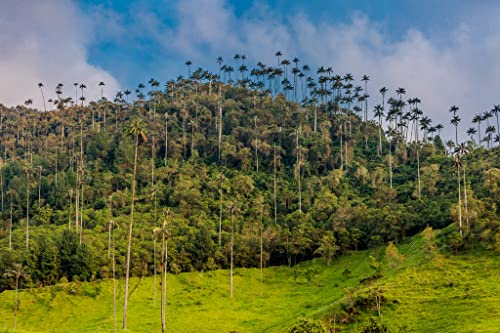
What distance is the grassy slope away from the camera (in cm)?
8188

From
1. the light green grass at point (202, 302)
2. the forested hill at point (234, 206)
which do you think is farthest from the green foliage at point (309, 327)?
the forested hill at point (234, 206)

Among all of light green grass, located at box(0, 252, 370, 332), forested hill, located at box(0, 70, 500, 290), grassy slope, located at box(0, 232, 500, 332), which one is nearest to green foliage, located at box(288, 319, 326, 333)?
grassy slope, located at box(0, 232, 500, 332)

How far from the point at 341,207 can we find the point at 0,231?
102883 mm

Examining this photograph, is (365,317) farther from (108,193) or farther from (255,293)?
(108,193)

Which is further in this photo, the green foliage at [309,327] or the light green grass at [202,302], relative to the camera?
the light green grass at [202,302]

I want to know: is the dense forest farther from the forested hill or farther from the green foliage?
the green foliage

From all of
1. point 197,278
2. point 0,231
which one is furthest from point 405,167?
point 0,231

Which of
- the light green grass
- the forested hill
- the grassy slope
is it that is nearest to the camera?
the grassy slope

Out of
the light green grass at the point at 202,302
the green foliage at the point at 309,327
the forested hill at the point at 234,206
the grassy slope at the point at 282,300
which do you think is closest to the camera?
the green foliage at the point at 309,327

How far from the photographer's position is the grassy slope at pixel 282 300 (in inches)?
3223

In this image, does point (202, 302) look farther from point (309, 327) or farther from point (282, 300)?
point (309, 327)

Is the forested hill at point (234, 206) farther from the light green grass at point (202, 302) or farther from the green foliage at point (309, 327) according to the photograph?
the green foliage at point (309, 327)

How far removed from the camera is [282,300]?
111750 millimetres

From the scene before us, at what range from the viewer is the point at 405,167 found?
619ft
